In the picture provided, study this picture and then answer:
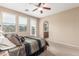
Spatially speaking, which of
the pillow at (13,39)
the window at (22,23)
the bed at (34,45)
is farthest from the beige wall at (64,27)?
the pillow at (13,39)

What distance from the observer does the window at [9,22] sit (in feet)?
4.19

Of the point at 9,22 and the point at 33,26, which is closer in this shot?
the point at 9,22

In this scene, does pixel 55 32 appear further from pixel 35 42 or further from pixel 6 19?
pixel 6 19

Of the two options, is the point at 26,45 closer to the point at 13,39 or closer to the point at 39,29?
the point at 13,39

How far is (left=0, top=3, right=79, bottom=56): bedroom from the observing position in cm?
127

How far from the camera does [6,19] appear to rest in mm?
1292

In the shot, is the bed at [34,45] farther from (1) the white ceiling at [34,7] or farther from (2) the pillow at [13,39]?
(1) the white ceiling at [34,7]

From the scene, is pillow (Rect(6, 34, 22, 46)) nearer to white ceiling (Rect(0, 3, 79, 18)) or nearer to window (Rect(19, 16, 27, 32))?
window (Rect(19, 16, 27, 32))

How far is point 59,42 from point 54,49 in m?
0.13

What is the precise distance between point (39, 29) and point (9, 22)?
457 millimetres

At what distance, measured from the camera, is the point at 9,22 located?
132 cm

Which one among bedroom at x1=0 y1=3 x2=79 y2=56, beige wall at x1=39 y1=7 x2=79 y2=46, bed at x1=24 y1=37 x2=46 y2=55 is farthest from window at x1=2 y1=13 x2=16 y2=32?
beige wall at x1=39 y1=7 x2=79 y2=46

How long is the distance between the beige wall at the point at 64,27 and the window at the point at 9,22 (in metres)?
0.41

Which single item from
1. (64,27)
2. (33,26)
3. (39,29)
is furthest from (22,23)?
(64,27)
